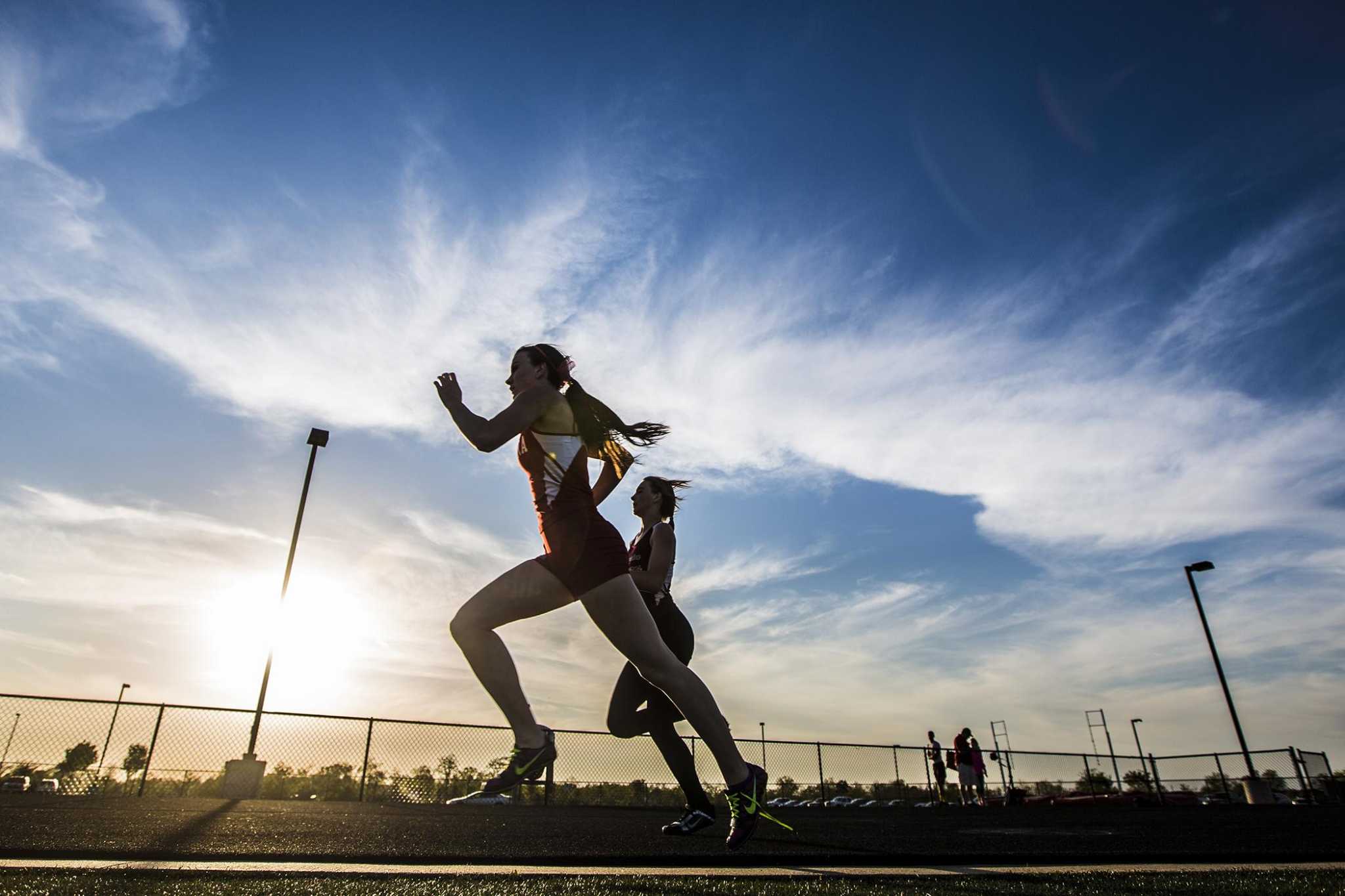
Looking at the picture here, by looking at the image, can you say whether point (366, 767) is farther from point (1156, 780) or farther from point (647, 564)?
point (1156, 780)

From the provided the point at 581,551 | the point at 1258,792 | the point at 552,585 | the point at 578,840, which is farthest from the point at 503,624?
the point at 1258,792

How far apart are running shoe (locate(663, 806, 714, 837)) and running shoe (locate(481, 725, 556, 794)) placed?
198 centimetres

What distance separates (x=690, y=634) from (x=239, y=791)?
42.9 feet

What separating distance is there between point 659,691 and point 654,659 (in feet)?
6.17

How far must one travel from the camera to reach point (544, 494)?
10.5ft

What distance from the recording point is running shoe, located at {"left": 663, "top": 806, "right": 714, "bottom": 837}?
4.70m

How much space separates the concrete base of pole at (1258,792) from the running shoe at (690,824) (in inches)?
921

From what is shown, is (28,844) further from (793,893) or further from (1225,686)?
(1225,686)

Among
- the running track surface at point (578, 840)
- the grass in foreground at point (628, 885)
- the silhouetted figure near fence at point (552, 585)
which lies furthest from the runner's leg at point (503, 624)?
the running track surface at point (578, 840)

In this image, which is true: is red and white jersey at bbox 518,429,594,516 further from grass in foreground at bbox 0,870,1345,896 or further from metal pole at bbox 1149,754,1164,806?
metal pole at bbox 1149,754,1164,806

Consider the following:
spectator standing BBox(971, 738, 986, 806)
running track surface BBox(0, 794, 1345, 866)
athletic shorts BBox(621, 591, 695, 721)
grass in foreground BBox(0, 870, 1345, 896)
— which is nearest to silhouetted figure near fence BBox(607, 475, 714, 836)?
athletic shorts BBox(621, 591, 695, 721)

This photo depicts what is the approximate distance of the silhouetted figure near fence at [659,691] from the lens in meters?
4.90

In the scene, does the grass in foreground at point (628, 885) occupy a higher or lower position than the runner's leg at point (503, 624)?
lower

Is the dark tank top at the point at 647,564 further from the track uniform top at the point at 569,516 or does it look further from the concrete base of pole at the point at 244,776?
the concrete base of pole at the point at 244,776
